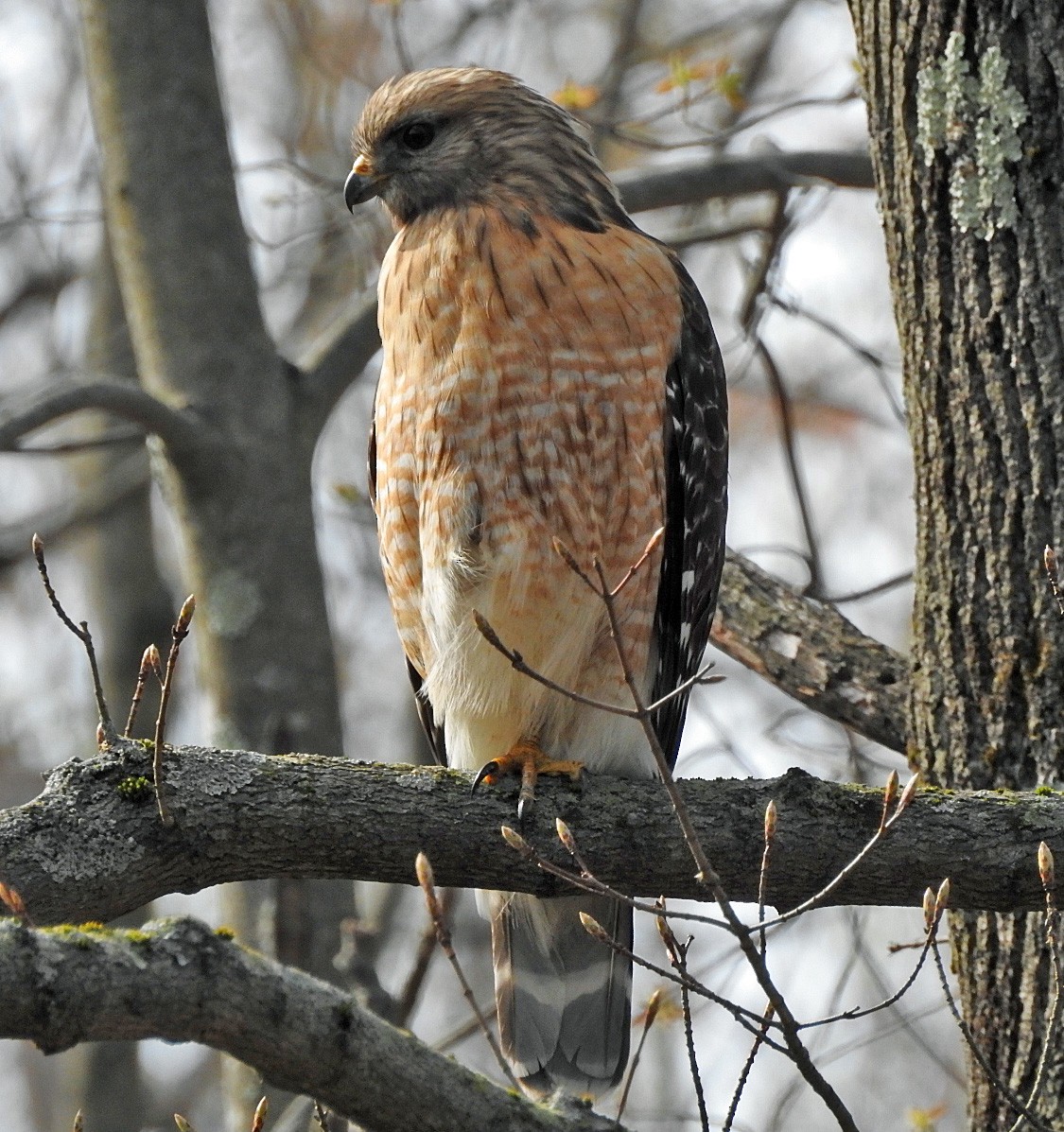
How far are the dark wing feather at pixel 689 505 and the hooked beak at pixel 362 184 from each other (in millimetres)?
867

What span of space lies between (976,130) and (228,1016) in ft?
9.17

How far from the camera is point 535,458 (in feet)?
12.5

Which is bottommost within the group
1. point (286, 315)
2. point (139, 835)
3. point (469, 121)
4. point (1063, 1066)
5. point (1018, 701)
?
point (1063, 1066)

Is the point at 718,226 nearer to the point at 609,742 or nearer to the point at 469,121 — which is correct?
the point at 469,121

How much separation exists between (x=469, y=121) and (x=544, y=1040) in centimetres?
251

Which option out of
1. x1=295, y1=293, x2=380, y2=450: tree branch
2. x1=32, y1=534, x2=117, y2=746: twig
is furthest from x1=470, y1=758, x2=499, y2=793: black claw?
x1=295, y1=293, x2=380, y2=450: tree branch

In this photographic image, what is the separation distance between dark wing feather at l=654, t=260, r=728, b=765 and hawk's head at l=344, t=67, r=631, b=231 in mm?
407

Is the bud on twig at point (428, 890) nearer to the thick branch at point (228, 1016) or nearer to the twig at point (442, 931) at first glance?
the twig at point (442, 931)

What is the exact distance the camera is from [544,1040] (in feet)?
14.0

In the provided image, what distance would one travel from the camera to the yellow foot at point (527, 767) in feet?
11.3

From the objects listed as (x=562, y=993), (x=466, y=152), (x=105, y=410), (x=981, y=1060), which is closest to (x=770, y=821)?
(x=981, y=1060)

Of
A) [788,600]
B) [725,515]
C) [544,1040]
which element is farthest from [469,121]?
[544,1040]

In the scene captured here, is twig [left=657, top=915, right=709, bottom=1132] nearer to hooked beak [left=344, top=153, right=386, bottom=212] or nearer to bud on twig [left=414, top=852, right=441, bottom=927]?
bud on twig [left=414, top=852, right=441, bottom=927]

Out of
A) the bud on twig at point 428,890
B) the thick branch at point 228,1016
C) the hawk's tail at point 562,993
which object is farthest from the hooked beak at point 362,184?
the thick branch at point 228,1016
